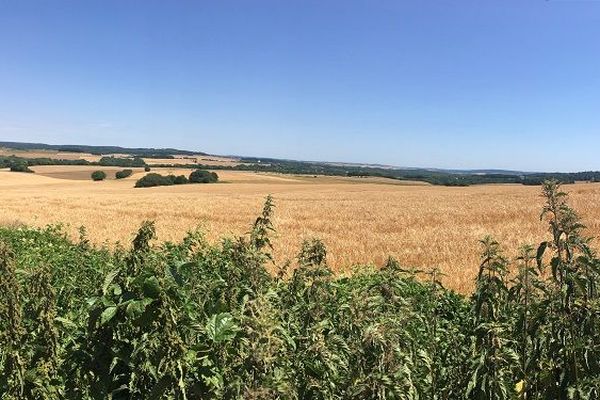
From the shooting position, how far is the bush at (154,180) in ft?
253

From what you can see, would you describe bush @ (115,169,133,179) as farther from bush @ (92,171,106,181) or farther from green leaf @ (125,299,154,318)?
green leaf @ (125,299,154,318)

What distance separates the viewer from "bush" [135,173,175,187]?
7700 cm

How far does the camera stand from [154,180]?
78812 mm

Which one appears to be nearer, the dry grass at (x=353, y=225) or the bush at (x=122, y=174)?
the dry grass at (x=353, y=225)

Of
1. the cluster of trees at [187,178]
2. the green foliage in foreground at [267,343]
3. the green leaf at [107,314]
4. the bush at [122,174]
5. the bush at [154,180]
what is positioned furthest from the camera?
the bush at [122,174]

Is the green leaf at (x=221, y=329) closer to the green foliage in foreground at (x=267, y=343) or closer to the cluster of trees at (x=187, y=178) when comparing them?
the green foliage in foreground at (x=267, y=343)

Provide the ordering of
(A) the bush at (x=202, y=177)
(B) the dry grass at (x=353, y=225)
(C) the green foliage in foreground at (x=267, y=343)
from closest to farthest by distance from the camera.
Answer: (C) the green foliage in foreground at (x=267, y=343), (B) the dry grass at (x=353, y=225), (A) the bush at (x=202, y=177)

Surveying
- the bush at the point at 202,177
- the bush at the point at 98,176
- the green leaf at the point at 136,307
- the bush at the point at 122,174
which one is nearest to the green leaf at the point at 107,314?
the green leaf at the point at 136,307

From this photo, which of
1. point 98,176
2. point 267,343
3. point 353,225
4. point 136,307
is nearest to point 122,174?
point 98,176

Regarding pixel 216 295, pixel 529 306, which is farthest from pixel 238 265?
pixel 529 306

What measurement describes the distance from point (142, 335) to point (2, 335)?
946 millimetres

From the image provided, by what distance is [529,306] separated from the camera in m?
3.35

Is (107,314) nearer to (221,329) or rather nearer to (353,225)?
(221,329)

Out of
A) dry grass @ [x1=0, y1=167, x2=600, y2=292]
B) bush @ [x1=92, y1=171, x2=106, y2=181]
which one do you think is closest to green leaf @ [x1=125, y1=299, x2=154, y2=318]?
dry grass @ [x1=0, y1=167, x2=600, y2=292]
